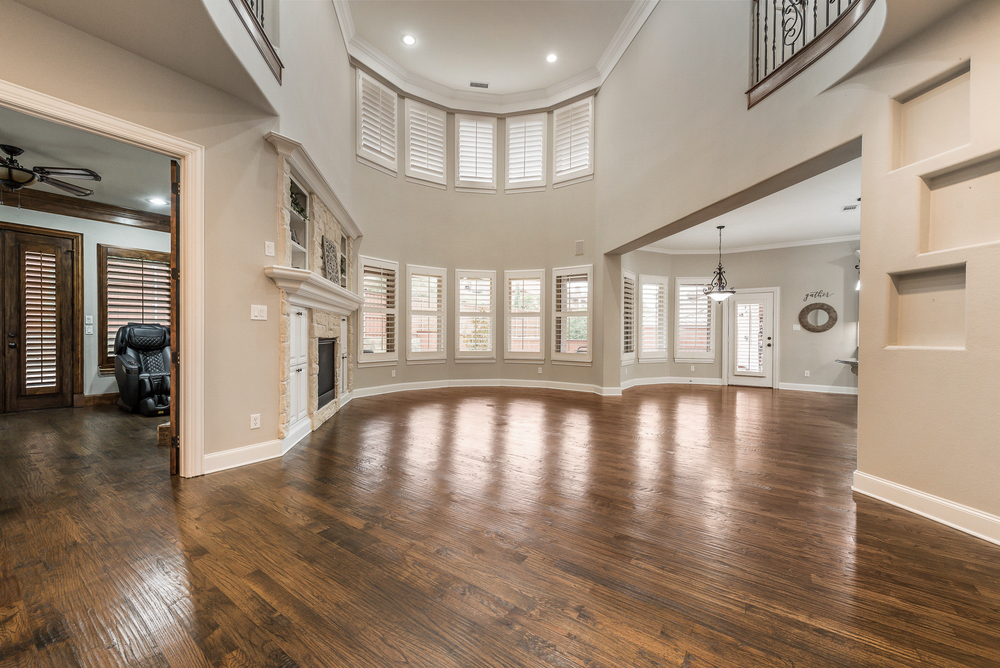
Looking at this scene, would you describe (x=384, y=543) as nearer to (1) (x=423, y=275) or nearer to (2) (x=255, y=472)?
(2) (x=255, y=472)

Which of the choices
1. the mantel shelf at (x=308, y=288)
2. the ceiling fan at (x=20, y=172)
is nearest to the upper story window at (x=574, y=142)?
the mantel shelf at (x=308, y=288)

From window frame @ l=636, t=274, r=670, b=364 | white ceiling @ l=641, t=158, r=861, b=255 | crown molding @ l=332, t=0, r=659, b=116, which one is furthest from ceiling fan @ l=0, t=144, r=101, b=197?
window frame @ l=636, t=274, r=670, b=364

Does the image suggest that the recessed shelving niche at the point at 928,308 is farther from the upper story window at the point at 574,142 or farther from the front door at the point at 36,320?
the front door at the point at 36,320

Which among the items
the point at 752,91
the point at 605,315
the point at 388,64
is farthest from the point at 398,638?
the point at 388,64

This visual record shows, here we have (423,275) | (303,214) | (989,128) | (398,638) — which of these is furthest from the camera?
(423,275)

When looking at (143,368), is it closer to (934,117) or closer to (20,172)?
(20,172)

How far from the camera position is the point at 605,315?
22.3 ft

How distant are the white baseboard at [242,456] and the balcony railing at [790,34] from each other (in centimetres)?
517

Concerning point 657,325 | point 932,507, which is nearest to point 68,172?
point 932,507

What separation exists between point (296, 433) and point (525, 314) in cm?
474

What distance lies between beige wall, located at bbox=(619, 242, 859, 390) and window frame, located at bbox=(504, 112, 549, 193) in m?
2.18

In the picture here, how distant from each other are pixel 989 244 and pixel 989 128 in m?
0.62

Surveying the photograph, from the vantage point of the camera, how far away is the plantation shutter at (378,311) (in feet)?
21.5

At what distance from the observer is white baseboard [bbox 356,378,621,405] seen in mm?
6657
